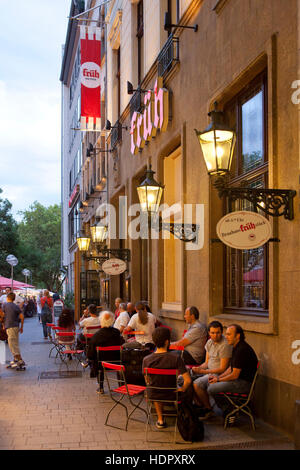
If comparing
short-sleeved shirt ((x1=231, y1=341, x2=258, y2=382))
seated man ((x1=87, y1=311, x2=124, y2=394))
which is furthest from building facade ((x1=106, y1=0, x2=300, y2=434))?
seated man ((x1=87, y1=311, x2=124, y2=394))

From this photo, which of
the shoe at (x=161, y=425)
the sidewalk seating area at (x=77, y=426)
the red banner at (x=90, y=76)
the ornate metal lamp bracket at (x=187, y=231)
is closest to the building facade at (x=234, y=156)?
the ornate metal lamp bracket at (x=187, y=231)

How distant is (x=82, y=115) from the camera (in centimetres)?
2308

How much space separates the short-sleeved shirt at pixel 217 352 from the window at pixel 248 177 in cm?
82

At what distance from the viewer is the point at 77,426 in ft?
25.3

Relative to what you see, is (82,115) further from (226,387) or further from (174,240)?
(226,387)

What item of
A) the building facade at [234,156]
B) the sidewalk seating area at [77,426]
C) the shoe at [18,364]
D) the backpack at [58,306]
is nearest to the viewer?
the sidewalk seating area at [77,426]

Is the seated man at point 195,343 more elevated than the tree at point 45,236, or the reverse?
the tree at point 45,236

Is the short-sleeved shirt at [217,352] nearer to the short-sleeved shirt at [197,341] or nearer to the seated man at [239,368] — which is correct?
the seated man at [239,368]

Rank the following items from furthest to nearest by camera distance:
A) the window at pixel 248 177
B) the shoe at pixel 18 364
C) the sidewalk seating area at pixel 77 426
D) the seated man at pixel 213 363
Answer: the shoe at pixel 18 364, the window at pixel 248 177, the seated man at pixel 213 363, the sidewalk seating area at pixel 77 426

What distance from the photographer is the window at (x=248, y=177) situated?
8656 mm

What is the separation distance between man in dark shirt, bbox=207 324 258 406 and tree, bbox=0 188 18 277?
41706 millimetres

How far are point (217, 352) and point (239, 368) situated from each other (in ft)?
2.45

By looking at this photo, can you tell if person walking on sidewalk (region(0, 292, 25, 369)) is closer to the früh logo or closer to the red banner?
the red banner
